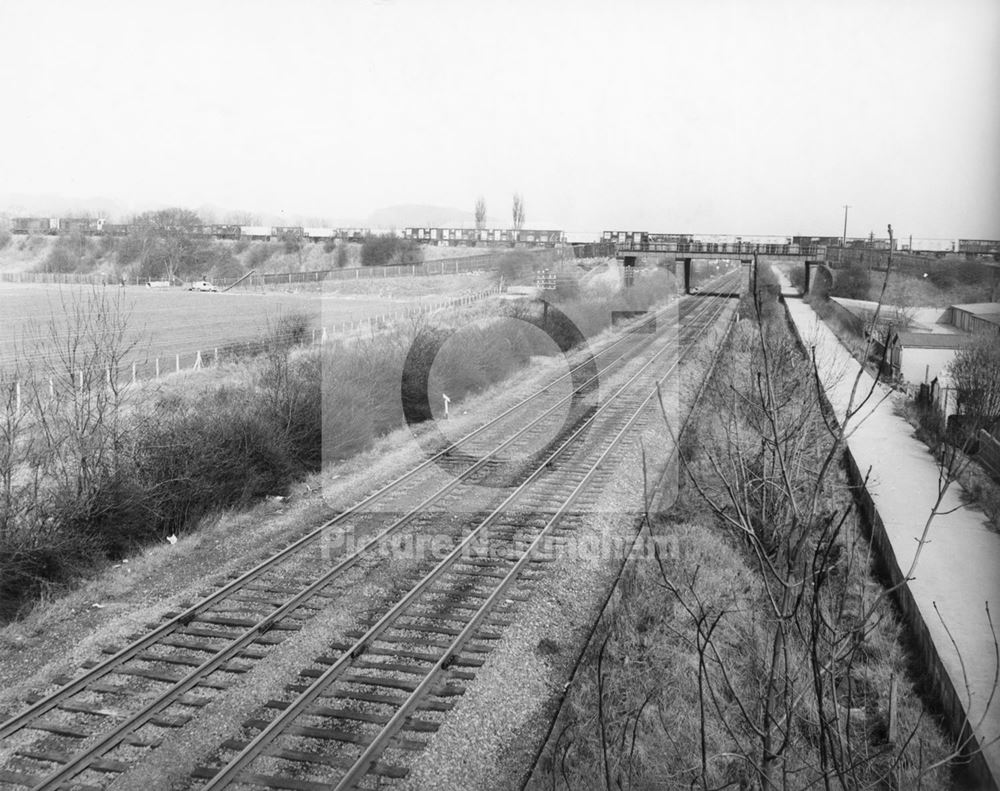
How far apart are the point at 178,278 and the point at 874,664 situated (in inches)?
2360

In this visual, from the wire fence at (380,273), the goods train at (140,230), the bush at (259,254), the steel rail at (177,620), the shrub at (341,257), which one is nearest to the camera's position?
the steel rail at (177,620)

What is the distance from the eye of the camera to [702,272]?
3206 inches

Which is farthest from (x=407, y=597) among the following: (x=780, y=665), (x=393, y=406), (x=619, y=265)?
(x=619, y=265)

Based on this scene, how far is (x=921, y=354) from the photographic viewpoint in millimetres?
24891

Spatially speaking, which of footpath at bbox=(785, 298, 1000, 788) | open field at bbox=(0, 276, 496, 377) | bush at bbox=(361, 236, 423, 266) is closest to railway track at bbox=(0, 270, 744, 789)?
footpath at bbox=(785, 298, 1000, 788)

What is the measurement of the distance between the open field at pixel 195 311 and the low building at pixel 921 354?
16.5 meters

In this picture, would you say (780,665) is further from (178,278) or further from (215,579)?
(178,278)

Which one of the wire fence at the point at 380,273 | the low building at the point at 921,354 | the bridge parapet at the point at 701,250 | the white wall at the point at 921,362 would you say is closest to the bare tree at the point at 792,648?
the white wall at the point at 921,362

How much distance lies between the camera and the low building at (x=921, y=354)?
881 inches

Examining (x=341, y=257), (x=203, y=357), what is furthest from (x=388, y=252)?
(x=203, y=357)

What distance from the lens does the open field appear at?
22.0 metres

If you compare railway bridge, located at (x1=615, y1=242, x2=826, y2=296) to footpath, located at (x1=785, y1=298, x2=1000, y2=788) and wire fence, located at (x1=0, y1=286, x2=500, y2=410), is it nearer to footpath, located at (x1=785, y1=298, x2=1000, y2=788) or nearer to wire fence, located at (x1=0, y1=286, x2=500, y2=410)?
wire fence, located at (x1=0, y1=286, x2=500, y2=410)

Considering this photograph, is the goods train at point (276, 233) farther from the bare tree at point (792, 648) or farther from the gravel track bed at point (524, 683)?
the bare tree at point (792, 648)

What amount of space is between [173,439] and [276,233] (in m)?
76.8
